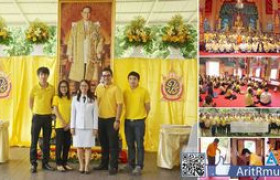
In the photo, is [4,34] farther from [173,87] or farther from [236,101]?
[236,101]

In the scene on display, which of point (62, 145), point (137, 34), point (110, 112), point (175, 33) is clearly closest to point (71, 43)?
point (137, 34)

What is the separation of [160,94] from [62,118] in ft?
7.50

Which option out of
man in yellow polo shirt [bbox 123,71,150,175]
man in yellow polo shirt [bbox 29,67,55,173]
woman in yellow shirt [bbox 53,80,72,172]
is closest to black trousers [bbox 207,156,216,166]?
man in yellow polo shirt [bbox 123,71,150,175]

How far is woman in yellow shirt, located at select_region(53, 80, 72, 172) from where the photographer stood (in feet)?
16.8

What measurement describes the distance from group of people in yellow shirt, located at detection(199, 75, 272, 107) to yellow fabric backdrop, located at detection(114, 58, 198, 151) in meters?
3.73

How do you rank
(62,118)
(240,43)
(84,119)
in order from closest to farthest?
1. (240,43)
2. (84,119)
3. (62,118)

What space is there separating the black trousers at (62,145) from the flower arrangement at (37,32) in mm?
1856

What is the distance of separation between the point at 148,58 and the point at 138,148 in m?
2.22

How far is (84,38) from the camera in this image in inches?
226

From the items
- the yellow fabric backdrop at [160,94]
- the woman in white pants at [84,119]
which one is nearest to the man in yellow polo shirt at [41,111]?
the woman in white pants at [84,119]

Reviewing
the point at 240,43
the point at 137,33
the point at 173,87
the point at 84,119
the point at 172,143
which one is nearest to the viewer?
the point at 240,43

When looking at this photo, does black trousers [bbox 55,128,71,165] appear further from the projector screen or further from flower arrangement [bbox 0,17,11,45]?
the projector screen

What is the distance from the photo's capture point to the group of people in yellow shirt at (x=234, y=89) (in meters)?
3.09

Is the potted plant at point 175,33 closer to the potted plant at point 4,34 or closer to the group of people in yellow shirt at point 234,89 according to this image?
the potted plant at point 4,34
